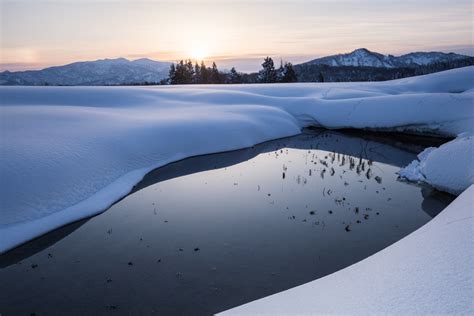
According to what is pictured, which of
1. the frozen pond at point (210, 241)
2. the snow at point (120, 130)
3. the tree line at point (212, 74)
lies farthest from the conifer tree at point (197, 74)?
the frozen pond at point (210, 241)

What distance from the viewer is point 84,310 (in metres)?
5.09

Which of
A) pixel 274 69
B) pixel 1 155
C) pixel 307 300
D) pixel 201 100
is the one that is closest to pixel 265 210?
Answer: pixel 307 300

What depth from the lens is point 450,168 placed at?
10039mm

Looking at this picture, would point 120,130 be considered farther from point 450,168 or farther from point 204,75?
point 204,75

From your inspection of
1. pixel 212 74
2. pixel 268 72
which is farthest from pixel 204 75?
pixel 268 72

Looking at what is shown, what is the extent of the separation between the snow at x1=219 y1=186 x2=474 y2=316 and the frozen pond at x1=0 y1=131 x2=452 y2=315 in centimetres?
154

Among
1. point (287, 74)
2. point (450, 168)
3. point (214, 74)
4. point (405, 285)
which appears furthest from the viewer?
point (214, 74)

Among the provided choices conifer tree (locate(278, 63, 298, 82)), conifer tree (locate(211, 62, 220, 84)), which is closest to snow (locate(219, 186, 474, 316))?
conifer tree (locate(278, 63, 298, 82))

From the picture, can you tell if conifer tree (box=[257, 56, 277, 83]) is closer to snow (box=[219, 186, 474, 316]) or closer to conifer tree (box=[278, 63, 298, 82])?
conifer tree (box=[278, 63, 298, 82])

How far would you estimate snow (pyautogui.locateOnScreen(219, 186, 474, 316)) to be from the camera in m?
2.72

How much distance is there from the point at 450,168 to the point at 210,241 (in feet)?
27.4

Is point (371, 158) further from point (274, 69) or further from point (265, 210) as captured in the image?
point (274, 69)

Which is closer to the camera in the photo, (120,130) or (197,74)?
(120,130)

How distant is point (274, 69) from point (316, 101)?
45.7 m
